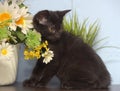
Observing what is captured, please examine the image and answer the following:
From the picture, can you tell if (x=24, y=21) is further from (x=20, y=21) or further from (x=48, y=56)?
(x=48, y=56)

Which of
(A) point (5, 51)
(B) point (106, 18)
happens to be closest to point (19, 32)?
(A) point (5, 51)

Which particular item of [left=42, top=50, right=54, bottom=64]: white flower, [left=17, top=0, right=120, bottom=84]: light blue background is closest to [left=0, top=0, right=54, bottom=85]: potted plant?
[left=42, top=50, right=54, bottom=64]: white flower

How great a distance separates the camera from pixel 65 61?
3.69 ft

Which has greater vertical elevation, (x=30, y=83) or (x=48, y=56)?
(x=48, y=56)

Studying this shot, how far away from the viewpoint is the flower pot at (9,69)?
3.71ft

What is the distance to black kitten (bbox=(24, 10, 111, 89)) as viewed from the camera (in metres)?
1.08

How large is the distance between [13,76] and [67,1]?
39 centimetres

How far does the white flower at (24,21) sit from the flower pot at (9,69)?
94mm

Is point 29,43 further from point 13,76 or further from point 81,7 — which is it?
point 81,7

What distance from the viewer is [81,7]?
1.30m

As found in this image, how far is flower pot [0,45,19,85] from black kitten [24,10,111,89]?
0.25ft

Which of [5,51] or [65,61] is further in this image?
[65,61]

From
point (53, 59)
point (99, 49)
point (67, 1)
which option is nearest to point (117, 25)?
point (99, 49)

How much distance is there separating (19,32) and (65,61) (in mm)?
200
